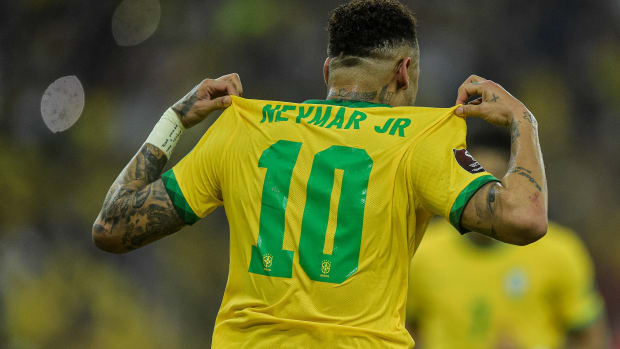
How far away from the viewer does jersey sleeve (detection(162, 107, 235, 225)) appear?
2543 mm

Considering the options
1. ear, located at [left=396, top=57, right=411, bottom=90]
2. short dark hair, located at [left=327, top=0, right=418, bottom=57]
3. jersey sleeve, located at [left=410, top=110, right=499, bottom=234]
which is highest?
short dark hair, located at [left=327, top=0, right=418, bottom=57]

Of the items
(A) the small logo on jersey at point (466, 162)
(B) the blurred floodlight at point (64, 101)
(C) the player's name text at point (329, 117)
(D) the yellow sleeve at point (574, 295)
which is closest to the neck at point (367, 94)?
(C) the player's name text at point (329, 117)

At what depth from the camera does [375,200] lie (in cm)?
232

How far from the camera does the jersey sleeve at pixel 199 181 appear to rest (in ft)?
8.34

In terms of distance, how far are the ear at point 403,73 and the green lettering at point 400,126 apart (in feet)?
0.67

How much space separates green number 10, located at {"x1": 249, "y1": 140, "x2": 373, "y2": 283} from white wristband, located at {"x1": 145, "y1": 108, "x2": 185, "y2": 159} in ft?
1.76

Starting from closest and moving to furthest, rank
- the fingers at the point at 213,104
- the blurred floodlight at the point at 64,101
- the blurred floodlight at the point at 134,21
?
the fingers at the point at 213,104
the blurred floodlight at the point at 64,101
the blurred floodlight at the point at 134,21

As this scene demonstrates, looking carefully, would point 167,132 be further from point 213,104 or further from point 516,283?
point 516,283

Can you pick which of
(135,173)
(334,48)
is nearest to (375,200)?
(334,48)

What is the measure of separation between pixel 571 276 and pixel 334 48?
2492 mm

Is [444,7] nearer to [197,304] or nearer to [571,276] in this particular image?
[197,304]

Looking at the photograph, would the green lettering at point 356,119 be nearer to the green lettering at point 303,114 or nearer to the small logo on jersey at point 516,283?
the green lettering at point 303,114

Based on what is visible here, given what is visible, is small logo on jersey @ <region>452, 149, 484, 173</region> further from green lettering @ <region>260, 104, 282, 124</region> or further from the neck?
green lettering @ <region>260, 104, 282, 124</region>

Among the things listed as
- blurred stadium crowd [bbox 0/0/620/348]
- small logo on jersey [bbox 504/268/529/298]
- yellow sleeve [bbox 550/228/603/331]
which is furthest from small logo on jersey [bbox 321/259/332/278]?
blurred stadium crowd [bbox 0/0/620/348]
